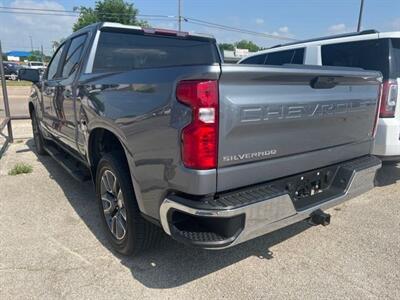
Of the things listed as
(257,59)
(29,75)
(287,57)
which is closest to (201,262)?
(29,75)

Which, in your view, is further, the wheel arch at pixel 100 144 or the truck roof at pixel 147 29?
the truck roof at pixel 147 29

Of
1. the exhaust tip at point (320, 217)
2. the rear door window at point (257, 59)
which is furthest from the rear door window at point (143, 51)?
the rear door window at point (257, 59)

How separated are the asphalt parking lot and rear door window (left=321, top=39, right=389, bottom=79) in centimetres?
182

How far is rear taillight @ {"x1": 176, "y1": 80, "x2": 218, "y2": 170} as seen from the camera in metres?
2.01

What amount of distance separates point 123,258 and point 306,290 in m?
1.52

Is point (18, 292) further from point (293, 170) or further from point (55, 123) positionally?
point (55, 123)

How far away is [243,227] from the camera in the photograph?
2.19m

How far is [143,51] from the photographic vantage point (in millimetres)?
4051

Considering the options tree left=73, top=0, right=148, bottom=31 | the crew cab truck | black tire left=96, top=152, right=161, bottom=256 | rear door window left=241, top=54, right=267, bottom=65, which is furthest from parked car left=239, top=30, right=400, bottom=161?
tree left=73, top=0, right=148, bottom=31

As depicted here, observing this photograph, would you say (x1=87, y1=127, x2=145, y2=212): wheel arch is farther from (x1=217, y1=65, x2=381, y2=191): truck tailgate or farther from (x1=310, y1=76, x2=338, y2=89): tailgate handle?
(x1=310, y1=76, x2=338, y2=89): tailgate handle

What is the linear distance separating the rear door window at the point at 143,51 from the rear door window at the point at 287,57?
2138 mm

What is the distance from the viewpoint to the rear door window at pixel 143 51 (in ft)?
12.5

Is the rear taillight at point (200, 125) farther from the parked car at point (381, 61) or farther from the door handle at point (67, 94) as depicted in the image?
the parked car at point (381, 61)

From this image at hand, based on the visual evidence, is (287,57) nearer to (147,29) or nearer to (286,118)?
(147,29)
